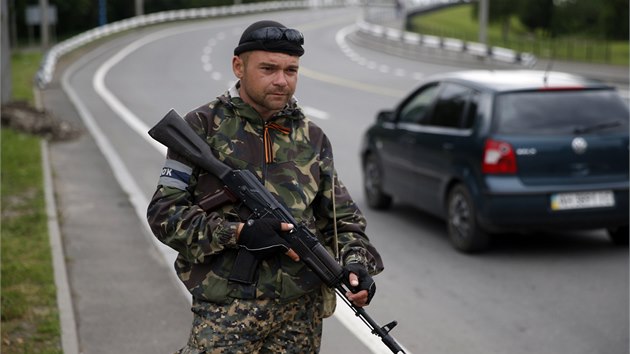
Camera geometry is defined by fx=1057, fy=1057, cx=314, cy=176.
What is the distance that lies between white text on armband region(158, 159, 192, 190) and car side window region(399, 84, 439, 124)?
670 cm

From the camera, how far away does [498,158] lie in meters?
8.77

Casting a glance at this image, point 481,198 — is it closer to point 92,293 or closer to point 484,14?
point 92,293

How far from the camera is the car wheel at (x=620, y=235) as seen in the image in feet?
30.3

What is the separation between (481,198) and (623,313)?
1.90m

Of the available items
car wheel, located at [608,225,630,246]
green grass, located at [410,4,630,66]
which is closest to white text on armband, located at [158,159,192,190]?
car wheel, located at [608,225,630,246]

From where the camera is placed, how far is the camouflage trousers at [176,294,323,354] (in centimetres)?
364

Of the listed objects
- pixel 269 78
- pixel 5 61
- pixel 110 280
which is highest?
pixel 269 78

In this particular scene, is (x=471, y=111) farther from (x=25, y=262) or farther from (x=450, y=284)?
(x=25, y=262)

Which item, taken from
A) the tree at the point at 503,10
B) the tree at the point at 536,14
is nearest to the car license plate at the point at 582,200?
the tree at the point at 536,14

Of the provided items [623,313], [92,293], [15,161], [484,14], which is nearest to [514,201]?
[623,313]

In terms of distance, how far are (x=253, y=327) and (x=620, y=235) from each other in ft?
20.8

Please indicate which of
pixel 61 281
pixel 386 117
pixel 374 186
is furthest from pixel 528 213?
pixel 61 281

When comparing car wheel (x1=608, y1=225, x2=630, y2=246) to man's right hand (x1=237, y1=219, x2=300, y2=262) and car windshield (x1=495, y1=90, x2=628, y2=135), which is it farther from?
man's right hand (x1=237, y1=219, x2=300, y2=262)

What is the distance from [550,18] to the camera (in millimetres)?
57344
